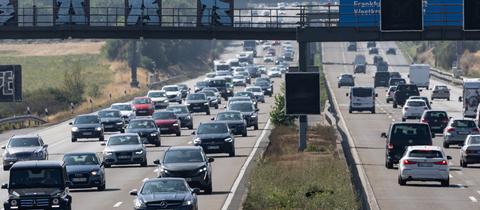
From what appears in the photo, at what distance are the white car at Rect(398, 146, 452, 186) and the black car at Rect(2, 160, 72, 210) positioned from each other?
45.1ft

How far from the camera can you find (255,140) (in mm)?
69438

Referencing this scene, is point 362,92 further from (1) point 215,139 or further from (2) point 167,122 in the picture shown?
(1) point 215,139

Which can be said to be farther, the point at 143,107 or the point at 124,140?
the point at 143,107

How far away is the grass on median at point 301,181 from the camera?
1315 inches

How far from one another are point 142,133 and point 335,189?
29.7 metres

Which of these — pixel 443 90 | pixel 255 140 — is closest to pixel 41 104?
pixel 443 90

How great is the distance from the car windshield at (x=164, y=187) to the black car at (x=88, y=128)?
1397 inches

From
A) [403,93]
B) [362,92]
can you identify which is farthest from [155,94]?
[403,93]

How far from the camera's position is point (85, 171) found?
43.0m

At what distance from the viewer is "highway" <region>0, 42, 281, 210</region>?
130 ft

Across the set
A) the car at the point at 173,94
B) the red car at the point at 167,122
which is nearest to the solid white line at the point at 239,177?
the red car at the point at 167,122

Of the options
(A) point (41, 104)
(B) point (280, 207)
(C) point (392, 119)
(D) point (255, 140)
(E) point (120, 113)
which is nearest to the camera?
(B) point (280, 207)

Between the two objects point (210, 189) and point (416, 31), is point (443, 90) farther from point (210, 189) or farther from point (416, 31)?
point (210, 189)

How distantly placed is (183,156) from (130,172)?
9.50m
